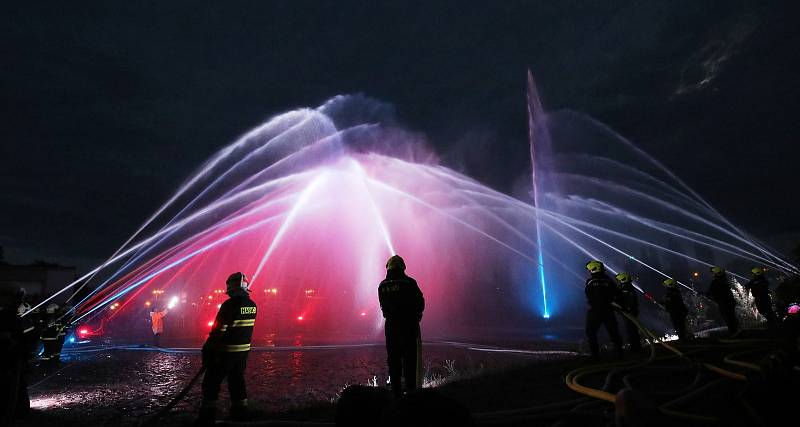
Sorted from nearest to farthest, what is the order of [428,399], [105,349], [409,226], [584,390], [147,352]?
[428,399] < [584,390] < [147,352] < [105,349] < [409,226]

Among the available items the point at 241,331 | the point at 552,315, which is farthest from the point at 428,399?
the point at 552,315

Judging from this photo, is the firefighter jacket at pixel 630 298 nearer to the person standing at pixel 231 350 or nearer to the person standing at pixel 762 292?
the person standing at pixel 762 292

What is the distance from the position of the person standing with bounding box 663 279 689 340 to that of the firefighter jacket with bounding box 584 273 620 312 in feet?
16.1

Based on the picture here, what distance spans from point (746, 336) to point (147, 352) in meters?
20.8

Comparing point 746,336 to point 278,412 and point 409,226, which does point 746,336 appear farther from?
point 409,226

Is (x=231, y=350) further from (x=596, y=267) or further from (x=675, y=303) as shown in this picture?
(x=675, y=303)

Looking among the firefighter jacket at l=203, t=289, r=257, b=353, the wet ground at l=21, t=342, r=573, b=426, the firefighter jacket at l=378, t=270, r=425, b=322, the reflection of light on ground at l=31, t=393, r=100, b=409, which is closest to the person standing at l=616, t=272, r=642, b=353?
the wet ground at l=21, t=342, r=573, b=426

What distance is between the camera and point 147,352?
17500 mm

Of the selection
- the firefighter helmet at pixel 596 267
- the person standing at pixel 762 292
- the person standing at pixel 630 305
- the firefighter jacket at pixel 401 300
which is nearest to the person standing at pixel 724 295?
the person standing at pixel 762 292

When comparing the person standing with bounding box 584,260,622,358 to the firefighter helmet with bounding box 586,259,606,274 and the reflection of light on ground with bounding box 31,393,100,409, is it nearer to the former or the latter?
the firefighter helmet with bounding box 586,259,606,274

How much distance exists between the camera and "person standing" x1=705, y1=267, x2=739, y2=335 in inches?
488

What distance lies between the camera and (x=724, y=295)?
41.4 ft

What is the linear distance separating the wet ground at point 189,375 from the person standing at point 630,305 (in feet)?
7.51

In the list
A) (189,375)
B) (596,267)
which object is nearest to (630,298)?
(596,267)
